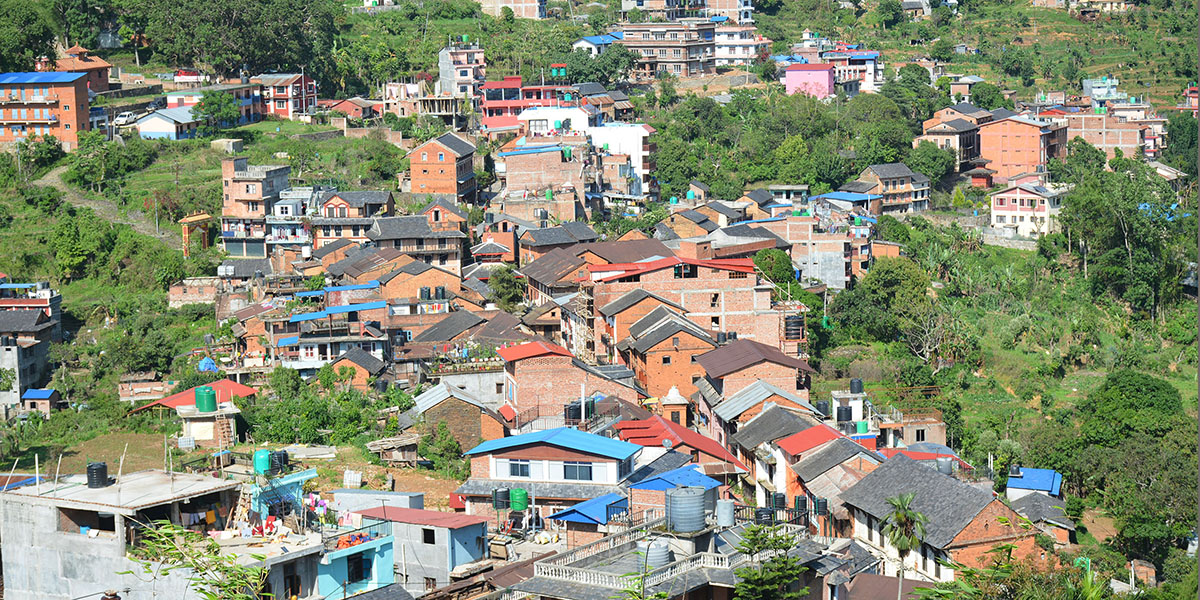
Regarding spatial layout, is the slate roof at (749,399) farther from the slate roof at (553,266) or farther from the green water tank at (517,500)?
the slate roof at (553,266)

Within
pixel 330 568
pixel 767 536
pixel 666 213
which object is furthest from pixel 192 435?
pixel 666 213

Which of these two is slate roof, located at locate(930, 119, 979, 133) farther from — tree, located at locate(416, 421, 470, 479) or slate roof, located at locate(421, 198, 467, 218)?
tree, located at locate(416, 421, 470, 479)

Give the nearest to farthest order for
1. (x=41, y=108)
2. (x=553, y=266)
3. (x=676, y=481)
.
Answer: (x=676, y=481)
(x=553, y=266)
(x=41, y=108)

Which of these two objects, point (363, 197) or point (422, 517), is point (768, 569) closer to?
point (422, 517)

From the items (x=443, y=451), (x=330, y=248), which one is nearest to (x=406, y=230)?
(x=330, y=248)

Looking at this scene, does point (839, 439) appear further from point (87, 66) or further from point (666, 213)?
point (87, 66)

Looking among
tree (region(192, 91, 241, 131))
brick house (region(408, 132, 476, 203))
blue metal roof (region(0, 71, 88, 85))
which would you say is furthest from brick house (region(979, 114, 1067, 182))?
blue metal roof (region(0, 71, 88, 85))
